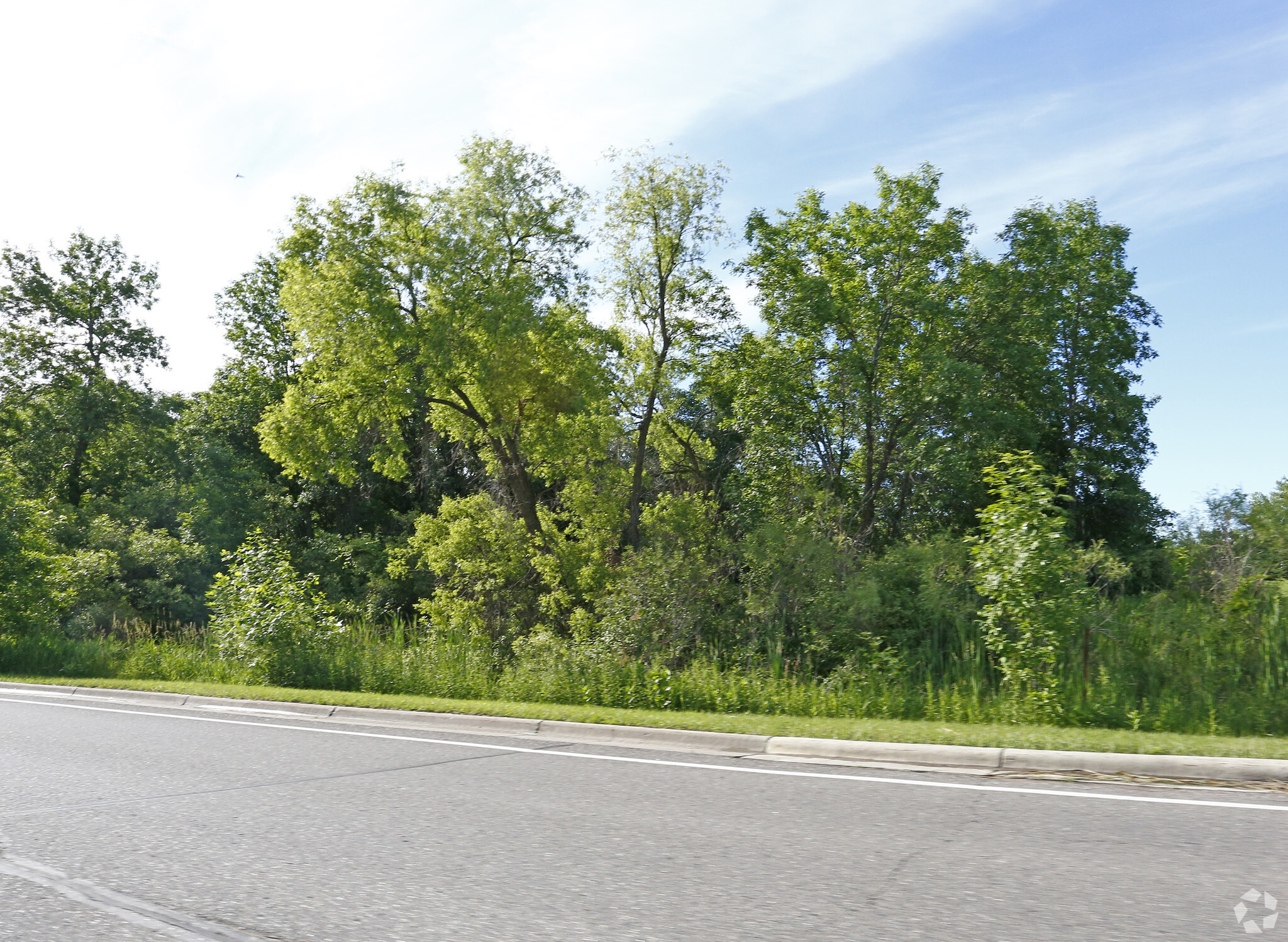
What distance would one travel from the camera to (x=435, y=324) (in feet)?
96.9

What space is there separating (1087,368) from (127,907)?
41.5 m

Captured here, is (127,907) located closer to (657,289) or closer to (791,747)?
(791,747)

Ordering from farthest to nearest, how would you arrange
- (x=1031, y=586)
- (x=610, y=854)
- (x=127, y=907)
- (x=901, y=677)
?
(x=901, y=677) < (x=1031, y=586) < (x=610, y=854) < (x=127, y=907)

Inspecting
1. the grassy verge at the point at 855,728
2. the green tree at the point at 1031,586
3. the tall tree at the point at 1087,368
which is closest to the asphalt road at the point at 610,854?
the grassy verge at the point at 855,728

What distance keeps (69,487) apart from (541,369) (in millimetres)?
27674

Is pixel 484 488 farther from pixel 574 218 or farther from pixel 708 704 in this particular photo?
pixel 708 704

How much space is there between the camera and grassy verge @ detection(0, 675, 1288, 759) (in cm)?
827

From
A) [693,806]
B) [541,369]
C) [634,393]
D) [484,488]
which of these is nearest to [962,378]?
[634,393]

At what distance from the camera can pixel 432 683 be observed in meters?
14.9

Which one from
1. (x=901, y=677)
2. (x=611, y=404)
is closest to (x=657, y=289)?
(x=611, y=404)

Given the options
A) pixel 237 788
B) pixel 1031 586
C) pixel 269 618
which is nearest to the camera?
pixel 237 788

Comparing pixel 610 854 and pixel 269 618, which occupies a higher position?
pixel 269 618

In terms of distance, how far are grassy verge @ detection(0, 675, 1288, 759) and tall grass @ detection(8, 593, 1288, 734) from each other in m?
0.38

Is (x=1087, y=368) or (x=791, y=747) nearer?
(x=791, y=747)
